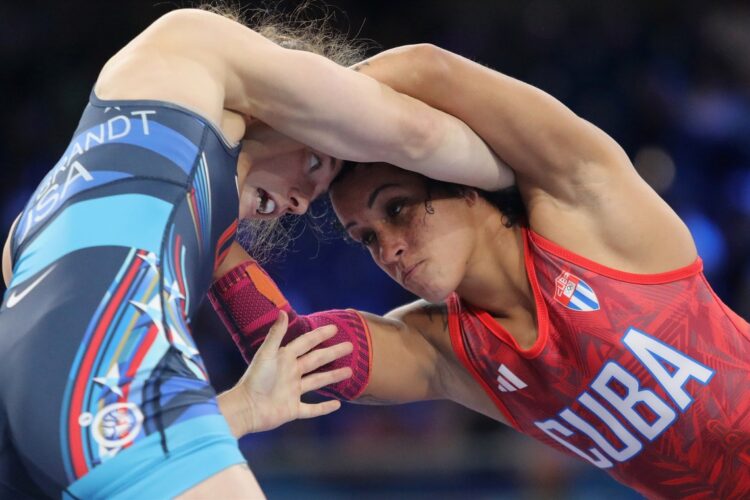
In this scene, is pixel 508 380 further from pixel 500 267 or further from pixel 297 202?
pixel 297 202

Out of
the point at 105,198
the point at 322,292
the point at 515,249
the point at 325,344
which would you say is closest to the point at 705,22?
the point at 322,292

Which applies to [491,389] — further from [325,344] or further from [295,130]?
[295,130]

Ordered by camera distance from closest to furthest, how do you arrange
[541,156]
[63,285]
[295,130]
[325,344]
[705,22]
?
[63,285], [295,130], [541,156], [325,344], [705,22]

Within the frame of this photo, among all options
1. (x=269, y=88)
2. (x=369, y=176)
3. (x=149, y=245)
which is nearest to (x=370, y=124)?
(x=269, y=88)

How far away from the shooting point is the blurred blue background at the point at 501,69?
→ 4.25 m

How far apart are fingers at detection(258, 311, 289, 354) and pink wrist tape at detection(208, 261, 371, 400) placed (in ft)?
0.46

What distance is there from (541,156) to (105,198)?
1.04 m

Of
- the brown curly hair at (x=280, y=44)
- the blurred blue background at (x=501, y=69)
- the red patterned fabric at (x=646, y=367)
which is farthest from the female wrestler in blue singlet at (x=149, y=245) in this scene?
the blurred blue background at (x=501, y=69)

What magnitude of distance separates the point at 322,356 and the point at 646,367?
75 cm

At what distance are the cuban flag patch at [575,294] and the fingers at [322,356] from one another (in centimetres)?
52

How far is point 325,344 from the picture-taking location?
2240mm

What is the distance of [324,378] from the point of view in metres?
2.17

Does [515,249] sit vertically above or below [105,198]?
below

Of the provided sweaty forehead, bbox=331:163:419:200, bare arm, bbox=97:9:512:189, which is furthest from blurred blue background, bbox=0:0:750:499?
bare arm, bbox=97:9:512:189
